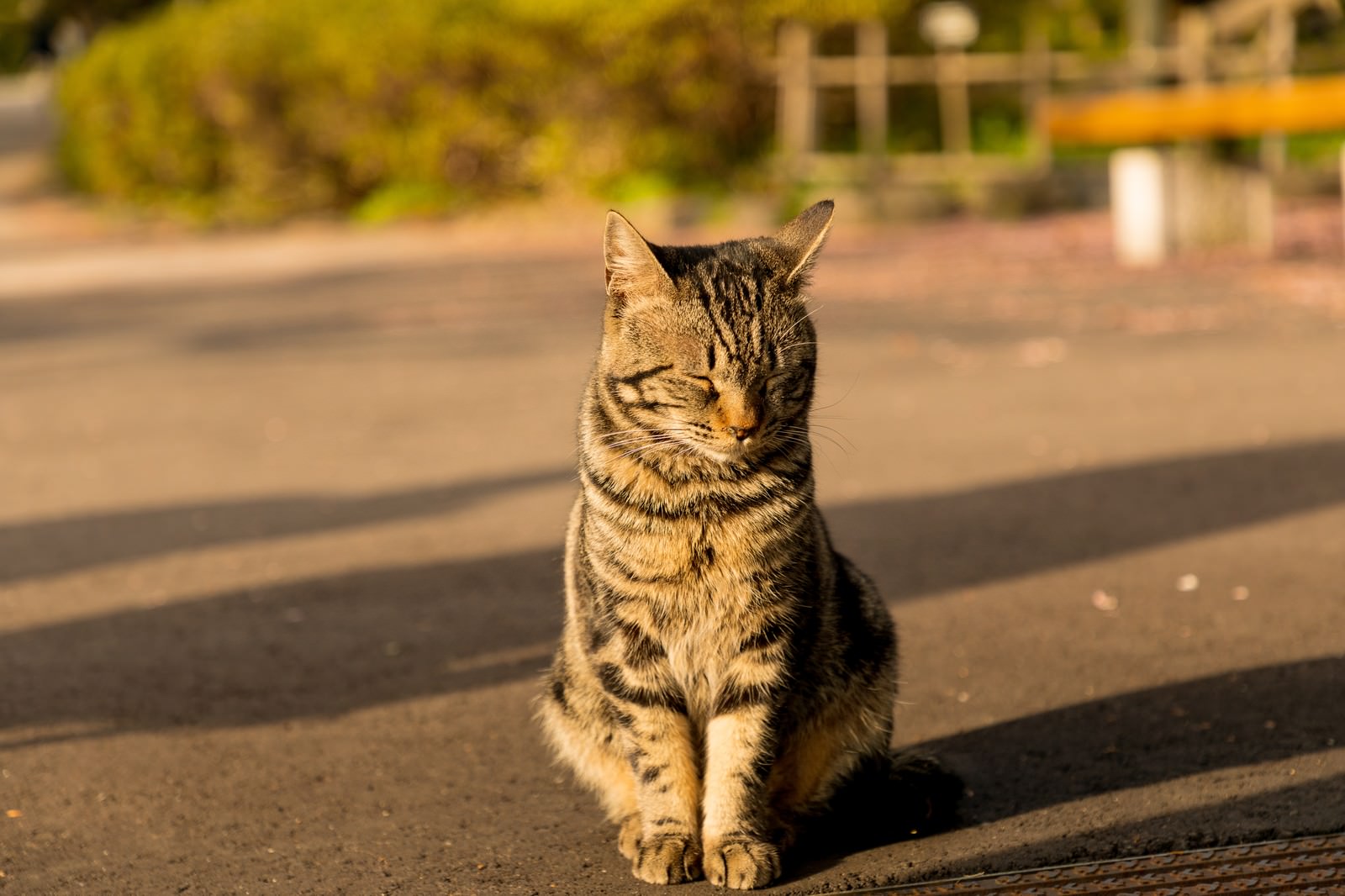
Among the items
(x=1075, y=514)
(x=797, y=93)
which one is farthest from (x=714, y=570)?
(x=797, y=93)

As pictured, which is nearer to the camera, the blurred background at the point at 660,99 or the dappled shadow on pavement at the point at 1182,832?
the dappled shadow on pavement at the point at 1182,832

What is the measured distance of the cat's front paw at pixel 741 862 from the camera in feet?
11.5

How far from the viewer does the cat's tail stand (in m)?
3.80

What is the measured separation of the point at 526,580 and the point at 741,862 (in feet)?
8.99

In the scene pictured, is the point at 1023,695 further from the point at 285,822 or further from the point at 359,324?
the point at 359,324

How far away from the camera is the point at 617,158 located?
19.7 meters

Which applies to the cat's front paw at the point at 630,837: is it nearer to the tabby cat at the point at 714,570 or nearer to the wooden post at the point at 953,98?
the tabby cat at the point at 714,570

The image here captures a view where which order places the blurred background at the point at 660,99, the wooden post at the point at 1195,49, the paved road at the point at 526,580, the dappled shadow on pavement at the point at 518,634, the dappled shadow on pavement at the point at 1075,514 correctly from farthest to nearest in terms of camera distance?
the blurred background at the point at 660,99, the wooden post at the point at 1195,49, the dappled shadow on pavement at the point at 1075,514, the dappled shadow on pavement at the point at 518,634, the paved road at the point at 526,580

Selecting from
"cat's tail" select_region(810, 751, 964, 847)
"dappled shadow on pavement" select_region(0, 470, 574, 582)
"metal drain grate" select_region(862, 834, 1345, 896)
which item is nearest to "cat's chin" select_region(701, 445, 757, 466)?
"cat's tail" select_region(810, 751, 964, 847)

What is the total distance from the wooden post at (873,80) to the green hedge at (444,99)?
3.59 ft

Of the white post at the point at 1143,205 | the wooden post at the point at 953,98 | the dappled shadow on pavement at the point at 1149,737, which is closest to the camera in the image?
the dappled shadow on pavement at the point at 1149,737

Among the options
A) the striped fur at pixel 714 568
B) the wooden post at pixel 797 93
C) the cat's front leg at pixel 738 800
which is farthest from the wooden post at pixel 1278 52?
the cat's front leg at pixel 738 800

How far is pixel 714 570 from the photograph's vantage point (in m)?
3.57

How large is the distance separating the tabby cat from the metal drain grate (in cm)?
40
